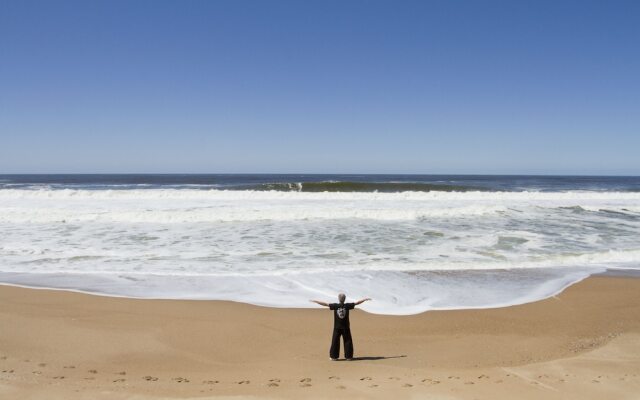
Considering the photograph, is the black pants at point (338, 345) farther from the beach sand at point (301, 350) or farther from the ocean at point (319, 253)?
the ocean at point (319, 253)

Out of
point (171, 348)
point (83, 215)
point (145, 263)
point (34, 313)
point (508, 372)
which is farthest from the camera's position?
point (83, 215)

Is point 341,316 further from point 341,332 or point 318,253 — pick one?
point 318,253

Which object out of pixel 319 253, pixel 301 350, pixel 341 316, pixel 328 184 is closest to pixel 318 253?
pixel 319 253

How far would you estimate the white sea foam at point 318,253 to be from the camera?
9.34 metres

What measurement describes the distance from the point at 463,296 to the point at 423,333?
2.29m

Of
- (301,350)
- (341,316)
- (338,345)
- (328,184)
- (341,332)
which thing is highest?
(328,184)

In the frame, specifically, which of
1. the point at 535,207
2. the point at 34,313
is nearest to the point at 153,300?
the point at 34,313

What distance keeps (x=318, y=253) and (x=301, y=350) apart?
257 inches

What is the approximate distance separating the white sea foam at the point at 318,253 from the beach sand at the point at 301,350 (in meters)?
0.81

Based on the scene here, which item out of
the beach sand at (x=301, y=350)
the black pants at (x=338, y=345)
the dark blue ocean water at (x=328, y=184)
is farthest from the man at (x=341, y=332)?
the dark blue ocean water at (x=328, y=184)

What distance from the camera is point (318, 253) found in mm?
12797

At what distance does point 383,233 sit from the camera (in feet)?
54.6

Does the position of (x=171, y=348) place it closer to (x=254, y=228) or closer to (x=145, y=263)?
(x=145, y=263)

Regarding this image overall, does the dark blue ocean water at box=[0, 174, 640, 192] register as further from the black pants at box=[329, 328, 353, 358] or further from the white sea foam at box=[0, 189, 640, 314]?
the black pants at box=[329, 328, 353, 358]
